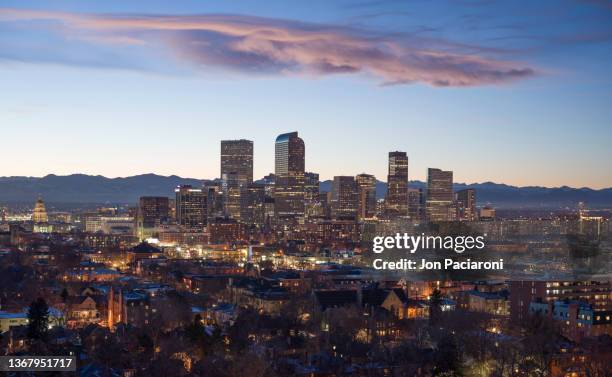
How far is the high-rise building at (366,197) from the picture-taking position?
181250mm

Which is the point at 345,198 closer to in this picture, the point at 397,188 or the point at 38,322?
the point at 397,188

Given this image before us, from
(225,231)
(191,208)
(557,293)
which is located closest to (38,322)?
(557,293)

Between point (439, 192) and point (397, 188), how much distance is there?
33.7 feet

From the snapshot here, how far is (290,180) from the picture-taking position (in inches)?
7466

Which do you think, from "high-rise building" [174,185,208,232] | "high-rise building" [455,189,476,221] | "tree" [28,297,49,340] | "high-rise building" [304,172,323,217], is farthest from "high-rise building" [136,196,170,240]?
"tree" [28,297,49,340]

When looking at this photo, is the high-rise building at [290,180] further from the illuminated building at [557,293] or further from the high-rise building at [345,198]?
the illuminated building at [557,293]

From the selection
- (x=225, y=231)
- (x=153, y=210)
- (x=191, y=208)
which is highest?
(x=191, y=208)

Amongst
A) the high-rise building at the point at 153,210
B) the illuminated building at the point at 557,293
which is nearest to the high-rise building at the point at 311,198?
the high-rise building at the point at 153,210

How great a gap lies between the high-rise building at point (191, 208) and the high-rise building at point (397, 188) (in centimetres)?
4459

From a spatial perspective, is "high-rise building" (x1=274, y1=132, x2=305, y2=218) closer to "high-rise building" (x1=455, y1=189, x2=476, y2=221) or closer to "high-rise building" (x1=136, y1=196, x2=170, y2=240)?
"high-rise building" (x1=136, y1=196, x2=170, y2=240)

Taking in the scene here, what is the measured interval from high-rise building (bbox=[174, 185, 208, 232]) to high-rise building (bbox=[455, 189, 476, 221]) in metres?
55.1

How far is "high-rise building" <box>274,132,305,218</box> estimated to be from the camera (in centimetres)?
18312

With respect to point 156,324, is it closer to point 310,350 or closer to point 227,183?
point 310,350

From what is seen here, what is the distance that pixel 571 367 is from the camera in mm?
27703
